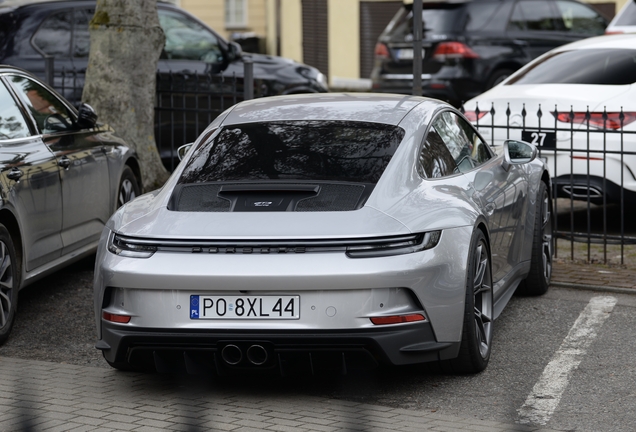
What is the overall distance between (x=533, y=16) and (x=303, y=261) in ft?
44.2

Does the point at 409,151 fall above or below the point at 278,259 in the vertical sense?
above

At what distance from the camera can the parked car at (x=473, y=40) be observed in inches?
646

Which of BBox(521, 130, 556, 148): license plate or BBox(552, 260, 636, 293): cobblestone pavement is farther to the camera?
BBox(521, 130, 556, 148): license plate

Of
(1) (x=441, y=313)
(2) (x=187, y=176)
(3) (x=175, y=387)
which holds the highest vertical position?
(2) (x=187, y=176)

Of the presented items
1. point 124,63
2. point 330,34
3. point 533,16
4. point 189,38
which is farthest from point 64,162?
point 330,34

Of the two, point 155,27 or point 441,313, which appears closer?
point 441,313

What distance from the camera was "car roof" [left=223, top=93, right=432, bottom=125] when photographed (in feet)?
19.5

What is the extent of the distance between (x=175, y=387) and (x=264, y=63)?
8.05 metres

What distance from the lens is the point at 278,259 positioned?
4902 mm

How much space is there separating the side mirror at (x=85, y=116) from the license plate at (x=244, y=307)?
321cm

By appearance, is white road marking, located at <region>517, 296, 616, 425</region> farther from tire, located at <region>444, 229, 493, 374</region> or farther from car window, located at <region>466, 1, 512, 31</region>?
car window, located at <region>466, 1, 512, 31</region>

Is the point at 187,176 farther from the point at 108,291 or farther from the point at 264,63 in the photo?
the point at 264,63

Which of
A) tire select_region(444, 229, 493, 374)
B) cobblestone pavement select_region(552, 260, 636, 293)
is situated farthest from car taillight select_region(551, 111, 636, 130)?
tire select_region(444, 229, 493, 374)

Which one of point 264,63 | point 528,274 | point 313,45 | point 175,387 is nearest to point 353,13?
point 313,45
